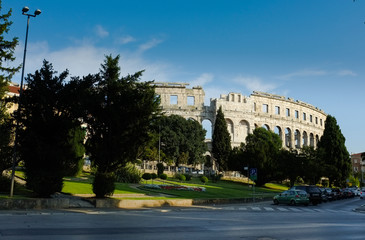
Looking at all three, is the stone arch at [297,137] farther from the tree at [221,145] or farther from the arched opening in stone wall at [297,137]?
the tree at [221,145]

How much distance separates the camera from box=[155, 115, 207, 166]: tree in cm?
6150

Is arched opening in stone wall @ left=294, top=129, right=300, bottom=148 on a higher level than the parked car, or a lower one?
higher

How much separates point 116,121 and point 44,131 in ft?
12.9

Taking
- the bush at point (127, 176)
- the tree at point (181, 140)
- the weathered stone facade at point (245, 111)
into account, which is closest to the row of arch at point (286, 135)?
the weathered stone facade at point (245, 111)

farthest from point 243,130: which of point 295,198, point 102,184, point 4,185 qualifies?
point 4,185

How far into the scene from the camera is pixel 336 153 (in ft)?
230

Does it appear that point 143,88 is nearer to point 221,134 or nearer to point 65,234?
point 65,234

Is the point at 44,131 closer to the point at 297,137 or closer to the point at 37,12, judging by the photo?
the point at 37,12

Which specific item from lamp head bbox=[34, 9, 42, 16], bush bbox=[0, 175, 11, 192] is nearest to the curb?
bush bbox=[0, 175, 11, 192]

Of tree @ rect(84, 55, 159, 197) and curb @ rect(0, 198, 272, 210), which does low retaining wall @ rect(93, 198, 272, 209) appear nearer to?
curb @ rect(0, 198, 272, 210)

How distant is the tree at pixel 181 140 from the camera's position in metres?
61.5

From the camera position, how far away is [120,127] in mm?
19828

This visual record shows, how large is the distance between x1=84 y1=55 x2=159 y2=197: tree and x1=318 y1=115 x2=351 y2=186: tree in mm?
57606

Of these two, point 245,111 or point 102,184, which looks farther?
point 245,111
